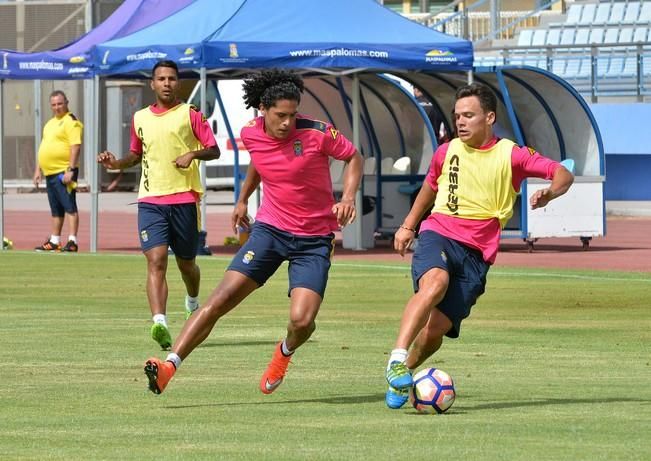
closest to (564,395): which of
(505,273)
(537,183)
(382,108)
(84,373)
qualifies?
(84,373)

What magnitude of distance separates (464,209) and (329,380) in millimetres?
1662

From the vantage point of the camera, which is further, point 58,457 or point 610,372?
point 610,372

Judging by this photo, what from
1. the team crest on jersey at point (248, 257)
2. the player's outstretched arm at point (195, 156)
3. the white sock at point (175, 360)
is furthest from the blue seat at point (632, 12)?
the white sock at point (175, 360)

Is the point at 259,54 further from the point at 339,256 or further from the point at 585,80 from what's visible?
the point at 585,80

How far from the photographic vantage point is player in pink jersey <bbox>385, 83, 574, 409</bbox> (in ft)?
31.9

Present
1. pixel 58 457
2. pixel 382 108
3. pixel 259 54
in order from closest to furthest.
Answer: pixel 58 457, pixel 259 54, pixel 382 108

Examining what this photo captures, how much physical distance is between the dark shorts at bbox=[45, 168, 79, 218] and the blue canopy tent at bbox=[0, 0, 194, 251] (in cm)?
63

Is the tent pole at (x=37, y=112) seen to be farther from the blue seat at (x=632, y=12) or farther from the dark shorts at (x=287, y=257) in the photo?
the dark shorts at (x=287, y=257)

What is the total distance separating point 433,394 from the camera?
912 centimetres

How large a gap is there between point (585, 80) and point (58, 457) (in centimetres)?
2948

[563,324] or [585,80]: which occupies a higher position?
[585,80]

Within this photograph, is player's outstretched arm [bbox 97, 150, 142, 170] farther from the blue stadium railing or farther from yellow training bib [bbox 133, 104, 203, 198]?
the blue stadium railing

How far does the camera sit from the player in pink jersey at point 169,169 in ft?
42.6

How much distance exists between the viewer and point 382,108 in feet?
90.8
